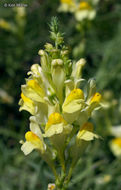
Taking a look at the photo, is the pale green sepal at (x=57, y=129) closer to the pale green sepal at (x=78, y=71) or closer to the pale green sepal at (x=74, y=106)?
the pale green sepal at (x=74, y=106)

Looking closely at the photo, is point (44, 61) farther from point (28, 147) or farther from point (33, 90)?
point (28, 147)

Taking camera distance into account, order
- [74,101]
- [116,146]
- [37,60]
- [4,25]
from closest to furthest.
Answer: [74,101], [116,146], [37,60], [4,25]

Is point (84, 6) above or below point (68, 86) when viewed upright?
above

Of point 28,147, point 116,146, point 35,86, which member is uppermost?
point 35,86

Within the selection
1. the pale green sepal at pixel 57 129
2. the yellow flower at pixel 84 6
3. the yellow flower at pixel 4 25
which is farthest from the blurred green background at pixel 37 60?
the pale green sepal at pixel 57 129

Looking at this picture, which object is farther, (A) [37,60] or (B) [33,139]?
(A) [37,60]

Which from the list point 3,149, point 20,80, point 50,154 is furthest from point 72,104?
point 20,80

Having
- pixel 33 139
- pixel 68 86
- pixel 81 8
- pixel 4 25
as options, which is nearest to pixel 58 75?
pixel 68 86

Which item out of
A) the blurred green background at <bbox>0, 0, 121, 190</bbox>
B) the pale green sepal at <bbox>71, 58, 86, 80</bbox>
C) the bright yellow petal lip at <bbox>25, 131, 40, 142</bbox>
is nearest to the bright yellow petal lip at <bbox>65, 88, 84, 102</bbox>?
the pale green sepal at <bbox>71, 58, 86, 80</bbox>
